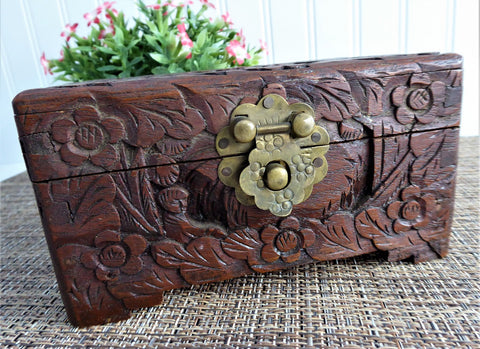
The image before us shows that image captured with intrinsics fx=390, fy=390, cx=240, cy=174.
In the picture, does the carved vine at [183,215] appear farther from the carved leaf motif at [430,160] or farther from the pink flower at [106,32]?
the pink flower at [106,32]

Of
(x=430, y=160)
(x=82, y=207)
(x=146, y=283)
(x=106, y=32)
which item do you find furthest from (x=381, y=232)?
(x=106, y=32)

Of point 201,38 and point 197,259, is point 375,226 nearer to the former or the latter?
point 197,259

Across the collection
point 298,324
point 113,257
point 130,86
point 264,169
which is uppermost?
point 130,86

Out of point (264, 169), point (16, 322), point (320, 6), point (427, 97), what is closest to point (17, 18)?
point (320, 6)

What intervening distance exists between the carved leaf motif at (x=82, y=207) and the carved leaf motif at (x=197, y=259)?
12 centimetres

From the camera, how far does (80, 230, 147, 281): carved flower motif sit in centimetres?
75

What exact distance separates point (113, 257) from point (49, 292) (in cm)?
27

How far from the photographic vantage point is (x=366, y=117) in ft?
2.63

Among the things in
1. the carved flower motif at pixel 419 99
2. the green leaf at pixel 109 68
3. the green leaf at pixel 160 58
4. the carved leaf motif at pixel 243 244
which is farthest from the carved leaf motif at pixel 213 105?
the green leaf at pixel 109 68

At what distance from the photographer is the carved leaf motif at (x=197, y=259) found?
2.57 feet

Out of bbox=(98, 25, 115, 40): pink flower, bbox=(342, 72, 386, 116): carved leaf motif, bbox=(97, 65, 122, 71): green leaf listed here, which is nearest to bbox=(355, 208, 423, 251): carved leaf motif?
bbox=(342, 72, 386, 116): carved leaf motif

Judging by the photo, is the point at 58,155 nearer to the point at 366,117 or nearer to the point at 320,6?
the point at 366,117

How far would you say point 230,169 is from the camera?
30.5 inches

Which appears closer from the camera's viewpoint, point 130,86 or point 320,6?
point 130,86
